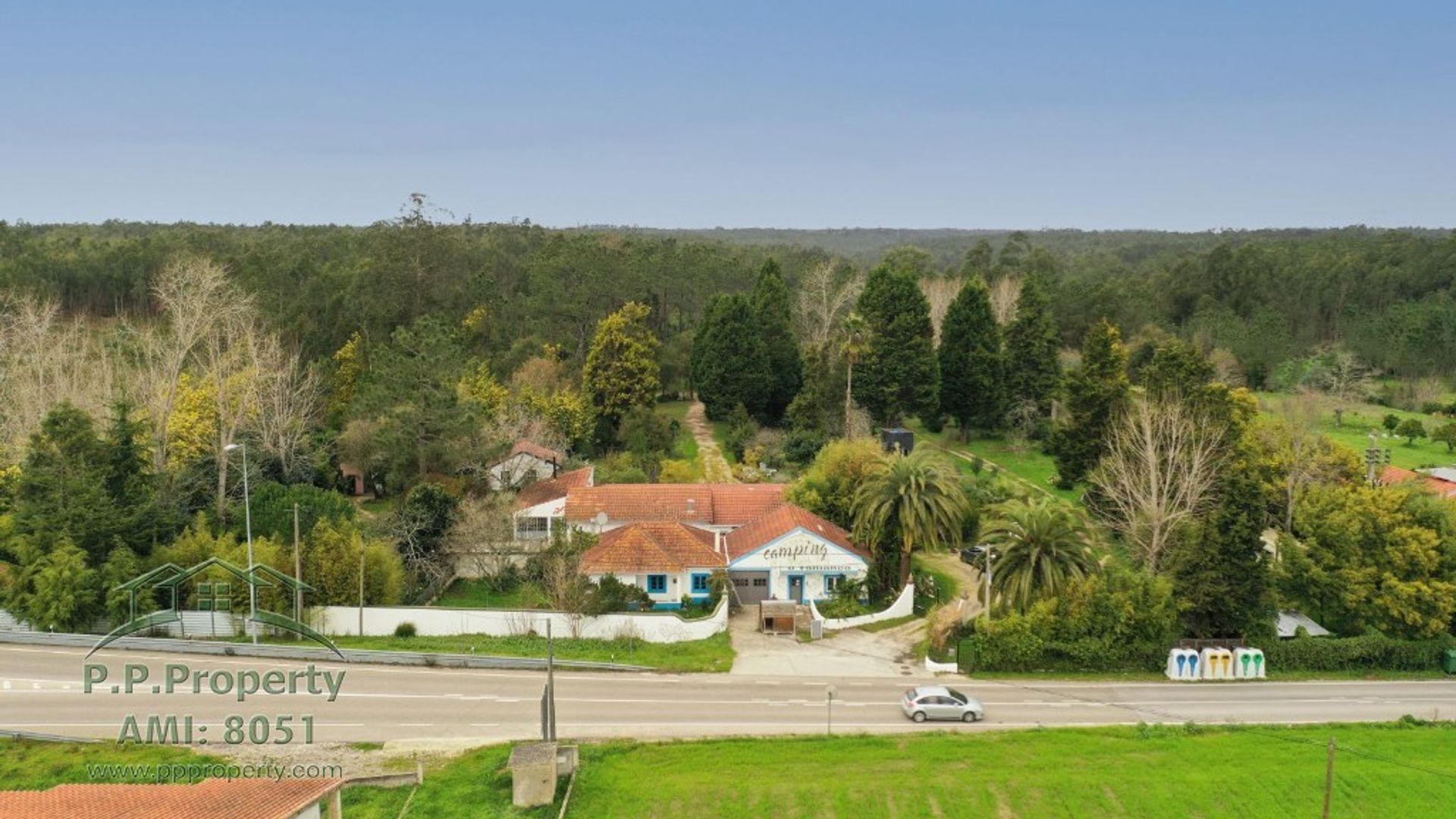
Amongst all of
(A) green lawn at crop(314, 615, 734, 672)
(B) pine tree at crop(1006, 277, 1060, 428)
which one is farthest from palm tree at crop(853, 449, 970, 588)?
(B) pine tree at crop(1006, 277, 1060, 428)

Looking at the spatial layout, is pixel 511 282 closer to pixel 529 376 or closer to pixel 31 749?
pixel 529 376

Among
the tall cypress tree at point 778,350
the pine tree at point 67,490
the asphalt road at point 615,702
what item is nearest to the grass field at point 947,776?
the asphalt road at point 615,702

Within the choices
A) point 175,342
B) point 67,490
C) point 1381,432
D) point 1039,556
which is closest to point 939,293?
point 1381,432

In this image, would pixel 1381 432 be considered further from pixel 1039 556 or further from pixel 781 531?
pixel 781 531

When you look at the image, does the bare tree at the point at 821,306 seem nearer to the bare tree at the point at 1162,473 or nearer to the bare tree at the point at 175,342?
the bare tree at the point at 1162,473

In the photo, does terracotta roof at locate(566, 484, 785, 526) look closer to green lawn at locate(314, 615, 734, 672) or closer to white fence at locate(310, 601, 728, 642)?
white fence at locate(310, 601, 728, 642)
